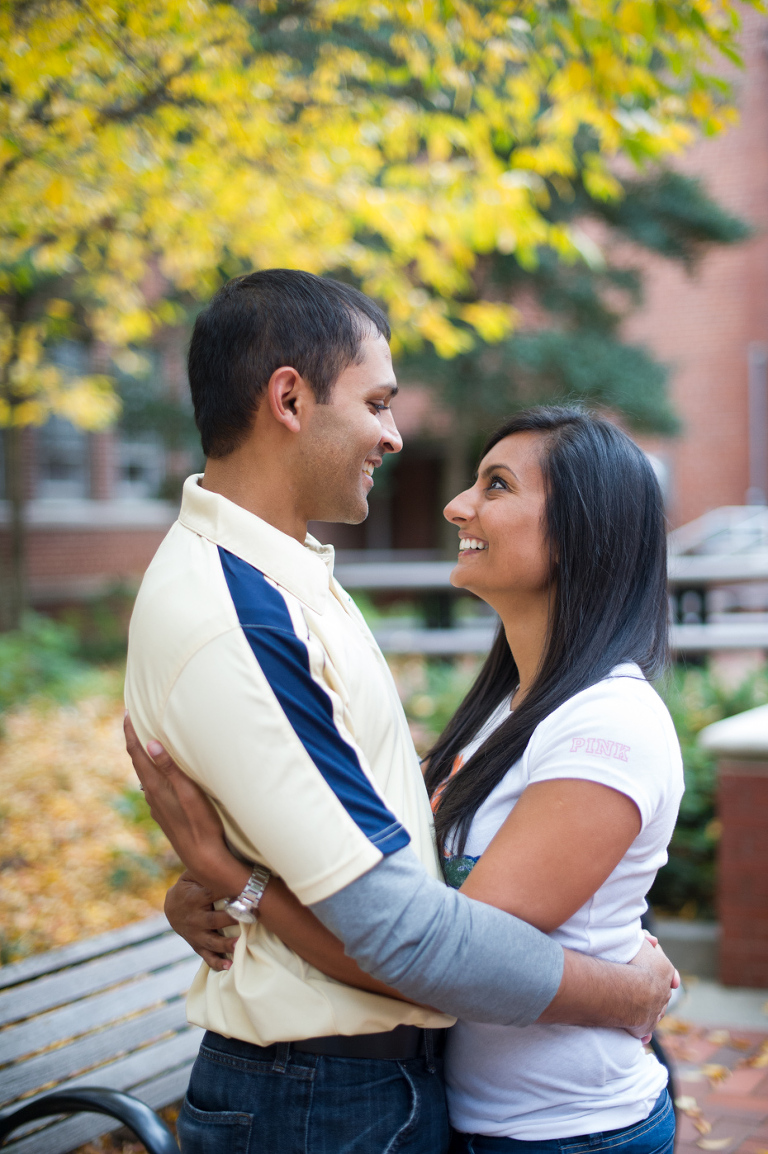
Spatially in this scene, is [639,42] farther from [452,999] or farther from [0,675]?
[0,675]

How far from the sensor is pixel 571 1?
154 inches

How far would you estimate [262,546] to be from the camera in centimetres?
150

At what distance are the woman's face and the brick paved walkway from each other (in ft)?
8.04

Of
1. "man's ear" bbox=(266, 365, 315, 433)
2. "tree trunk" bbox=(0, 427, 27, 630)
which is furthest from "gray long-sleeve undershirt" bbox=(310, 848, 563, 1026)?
"tree trunk" bbox=(0, 427, 27, 630)

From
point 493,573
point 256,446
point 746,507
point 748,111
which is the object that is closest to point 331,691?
point 256,446

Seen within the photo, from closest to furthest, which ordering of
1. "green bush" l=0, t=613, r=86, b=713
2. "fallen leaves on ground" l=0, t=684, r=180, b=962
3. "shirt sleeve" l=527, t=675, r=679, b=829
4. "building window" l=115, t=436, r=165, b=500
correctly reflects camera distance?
"shirt sleeve" l=527, t=675, r=679, b=829
"fallen leaves on ground" l=0, t=684, r=180, b=962
"green bush" l=0, t=613, r=86, b=713
"building window" l=115, t=436, r=165, b=500

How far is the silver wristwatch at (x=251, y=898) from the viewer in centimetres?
144

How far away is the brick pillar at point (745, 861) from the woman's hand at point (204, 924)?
3322 millimetres

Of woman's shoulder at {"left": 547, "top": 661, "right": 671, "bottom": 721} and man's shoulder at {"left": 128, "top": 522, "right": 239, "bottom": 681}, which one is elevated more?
man's shoulder at {"left": 128, "top": 522, "right": 239, "bottom": 681}

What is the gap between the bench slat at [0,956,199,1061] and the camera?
2.54 metres

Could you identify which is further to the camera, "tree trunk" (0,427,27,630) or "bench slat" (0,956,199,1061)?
"tree trunk" (0,427,27,630)

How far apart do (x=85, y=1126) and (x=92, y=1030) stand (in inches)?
9.0

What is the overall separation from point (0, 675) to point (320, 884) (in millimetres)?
8686

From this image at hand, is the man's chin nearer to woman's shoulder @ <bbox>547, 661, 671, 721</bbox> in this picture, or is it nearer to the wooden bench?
woman's shoulder @ <bbox>547, 661, 671, 721</bbox>
